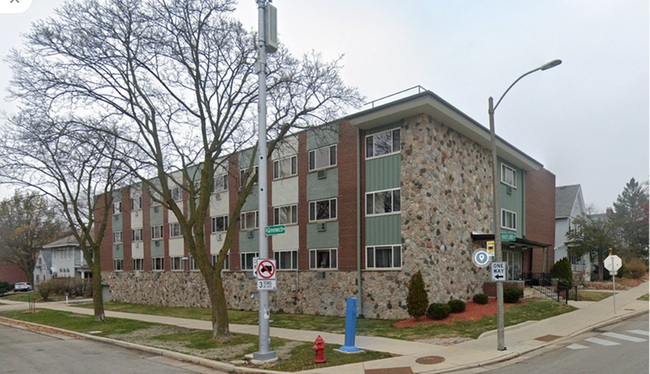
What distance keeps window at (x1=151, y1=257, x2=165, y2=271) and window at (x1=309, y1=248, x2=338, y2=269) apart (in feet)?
58.8

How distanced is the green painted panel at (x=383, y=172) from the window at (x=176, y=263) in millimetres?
19351

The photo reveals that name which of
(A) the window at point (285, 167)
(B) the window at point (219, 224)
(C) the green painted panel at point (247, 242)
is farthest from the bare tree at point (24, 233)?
(A) the window at point (285, 167)

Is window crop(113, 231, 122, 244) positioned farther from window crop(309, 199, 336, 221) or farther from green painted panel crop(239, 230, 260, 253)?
window crop(309, 199, 336, 221)

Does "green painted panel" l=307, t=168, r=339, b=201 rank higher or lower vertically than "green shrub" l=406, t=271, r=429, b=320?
higher

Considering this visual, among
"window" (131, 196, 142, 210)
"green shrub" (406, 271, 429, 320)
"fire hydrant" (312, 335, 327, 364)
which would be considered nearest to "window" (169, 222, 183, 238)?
"window" (131, 196, 142, 210)

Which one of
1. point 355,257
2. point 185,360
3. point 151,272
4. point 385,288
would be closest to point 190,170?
point 151,272

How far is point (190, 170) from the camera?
35.8m

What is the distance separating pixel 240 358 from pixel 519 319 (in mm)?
11403

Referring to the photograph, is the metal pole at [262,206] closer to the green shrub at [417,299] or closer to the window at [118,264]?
the green shrub at [417,299]

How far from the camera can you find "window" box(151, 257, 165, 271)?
127ft

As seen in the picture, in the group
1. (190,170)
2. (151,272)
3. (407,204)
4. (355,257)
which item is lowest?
(151,272)

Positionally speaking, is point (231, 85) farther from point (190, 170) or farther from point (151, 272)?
point (151, 272)

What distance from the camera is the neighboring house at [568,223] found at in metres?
42.8

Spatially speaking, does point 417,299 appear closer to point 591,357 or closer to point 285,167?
point 591,357
